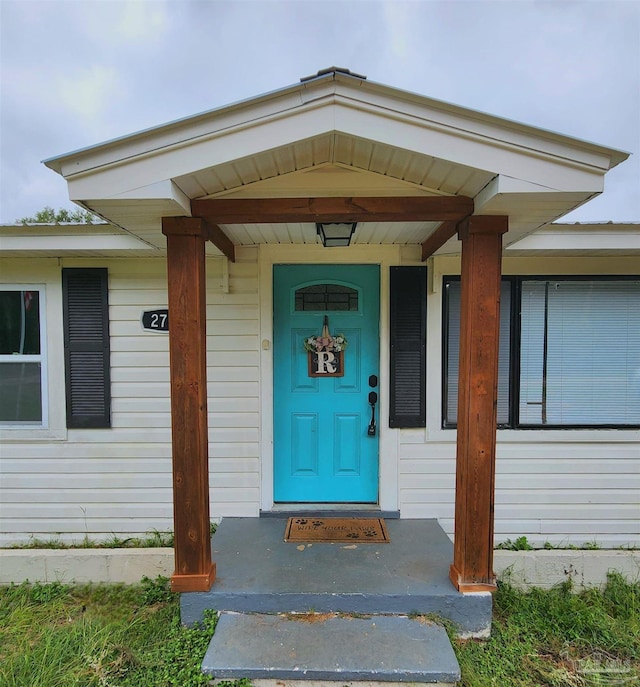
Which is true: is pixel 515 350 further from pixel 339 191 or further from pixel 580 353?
pixel 339 191

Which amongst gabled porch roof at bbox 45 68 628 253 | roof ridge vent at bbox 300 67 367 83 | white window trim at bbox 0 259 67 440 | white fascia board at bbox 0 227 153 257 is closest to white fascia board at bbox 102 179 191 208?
gabled porch roof at bbox 45 68 628 253

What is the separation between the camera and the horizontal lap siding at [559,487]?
296 cm

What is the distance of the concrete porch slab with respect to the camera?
6.71 feet

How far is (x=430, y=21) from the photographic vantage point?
1061cm

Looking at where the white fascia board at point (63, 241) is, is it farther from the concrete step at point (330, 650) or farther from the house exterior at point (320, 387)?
the concrete step at point (330, 650)

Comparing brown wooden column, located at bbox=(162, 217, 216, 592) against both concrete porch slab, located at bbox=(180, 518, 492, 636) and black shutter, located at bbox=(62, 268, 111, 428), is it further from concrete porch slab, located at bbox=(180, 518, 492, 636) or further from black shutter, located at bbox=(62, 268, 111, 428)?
black shutter, located at bbox=(62, 268, 111, 428)

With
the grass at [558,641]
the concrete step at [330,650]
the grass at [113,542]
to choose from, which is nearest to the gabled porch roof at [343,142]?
the concrete step at [330,650]

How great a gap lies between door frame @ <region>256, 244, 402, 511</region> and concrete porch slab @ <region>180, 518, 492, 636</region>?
0.44 metres

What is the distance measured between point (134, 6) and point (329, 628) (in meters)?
12.5

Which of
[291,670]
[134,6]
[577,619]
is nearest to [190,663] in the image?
[291,670]

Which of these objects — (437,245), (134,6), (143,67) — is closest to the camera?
(437,245)

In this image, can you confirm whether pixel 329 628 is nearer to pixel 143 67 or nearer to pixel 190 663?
pixel 190 663

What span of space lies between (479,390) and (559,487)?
1.67 metres

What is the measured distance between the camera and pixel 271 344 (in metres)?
2.97
